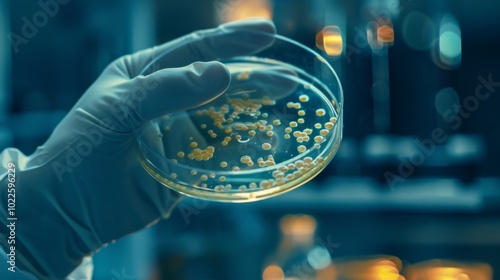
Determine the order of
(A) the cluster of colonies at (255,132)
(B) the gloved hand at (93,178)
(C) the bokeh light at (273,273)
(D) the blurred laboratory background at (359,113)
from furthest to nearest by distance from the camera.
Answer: (D) the blurred laboratory background at (359,113)
(C) the bokeh light at (273,273)
(B) the gloved hand at (93,178)
(A) the cluster of colonies at (255,132)

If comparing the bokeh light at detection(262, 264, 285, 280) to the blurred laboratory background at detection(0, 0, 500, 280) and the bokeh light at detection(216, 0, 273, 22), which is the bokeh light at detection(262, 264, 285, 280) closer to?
the blurred laboratory background at detection(0, 0, 500, 280)

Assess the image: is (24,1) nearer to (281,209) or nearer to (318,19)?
(318,19)

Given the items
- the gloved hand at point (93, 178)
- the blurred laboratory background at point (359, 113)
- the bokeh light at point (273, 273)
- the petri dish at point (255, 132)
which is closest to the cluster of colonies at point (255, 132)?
the petri dish at point (255, 132)

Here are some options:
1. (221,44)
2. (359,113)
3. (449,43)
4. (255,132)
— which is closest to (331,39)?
(359,113)

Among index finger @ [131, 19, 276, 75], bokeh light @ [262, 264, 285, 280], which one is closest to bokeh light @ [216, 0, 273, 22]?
bokeh light @ [262, 264, 285, 280]

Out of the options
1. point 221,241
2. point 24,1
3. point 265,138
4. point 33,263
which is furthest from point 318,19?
point 33,263

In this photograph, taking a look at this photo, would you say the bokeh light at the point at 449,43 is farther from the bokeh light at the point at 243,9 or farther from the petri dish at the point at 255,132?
the petri dish at the point at 255,132

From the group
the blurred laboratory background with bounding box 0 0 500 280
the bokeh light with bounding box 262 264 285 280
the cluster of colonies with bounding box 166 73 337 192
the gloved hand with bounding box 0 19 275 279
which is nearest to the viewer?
the cluster of colonies with bounding box 166 73 337 192
